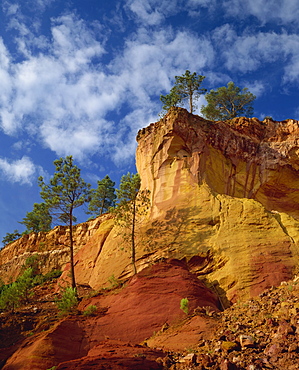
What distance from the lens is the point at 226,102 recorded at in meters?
44.5

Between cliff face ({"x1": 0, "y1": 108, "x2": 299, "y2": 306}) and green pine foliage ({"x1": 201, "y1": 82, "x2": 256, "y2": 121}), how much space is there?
9.85 meters

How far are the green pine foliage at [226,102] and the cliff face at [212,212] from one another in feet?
32.3

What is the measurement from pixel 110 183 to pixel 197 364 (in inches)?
1777

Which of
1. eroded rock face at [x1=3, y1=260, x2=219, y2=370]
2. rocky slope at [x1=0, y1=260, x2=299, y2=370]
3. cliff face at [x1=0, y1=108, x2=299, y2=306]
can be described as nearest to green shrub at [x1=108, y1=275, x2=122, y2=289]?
cliff face at [x1=0, y1=108, x2=299, y2=306]

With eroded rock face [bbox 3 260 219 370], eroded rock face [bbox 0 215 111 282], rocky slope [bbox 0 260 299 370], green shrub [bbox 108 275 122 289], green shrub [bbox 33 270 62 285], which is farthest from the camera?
eroded rock face [bbox 0 215 111 282]

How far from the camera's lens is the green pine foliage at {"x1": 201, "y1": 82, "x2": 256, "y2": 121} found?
1715 inches

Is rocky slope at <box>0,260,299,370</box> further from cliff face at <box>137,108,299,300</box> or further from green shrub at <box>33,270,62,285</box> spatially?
green shrub at <box>33,270,62,285</box>

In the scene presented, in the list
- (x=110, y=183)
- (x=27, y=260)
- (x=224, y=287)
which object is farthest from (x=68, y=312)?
(x=110, y=183)

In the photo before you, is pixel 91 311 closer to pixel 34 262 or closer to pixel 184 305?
pixel 184 305

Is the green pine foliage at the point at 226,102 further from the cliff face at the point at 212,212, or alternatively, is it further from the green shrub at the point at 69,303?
the green shrub at the point at 69,303

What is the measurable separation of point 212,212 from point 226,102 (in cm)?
2550

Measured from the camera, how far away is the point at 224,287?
61.8 feet

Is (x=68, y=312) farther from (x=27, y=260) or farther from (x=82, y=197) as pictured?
(x=27, y=260)

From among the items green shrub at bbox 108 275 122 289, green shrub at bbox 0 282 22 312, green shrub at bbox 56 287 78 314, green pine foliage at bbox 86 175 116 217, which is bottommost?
green shrub at bbox 56 287 78 314
